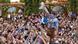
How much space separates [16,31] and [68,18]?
0.46 metres

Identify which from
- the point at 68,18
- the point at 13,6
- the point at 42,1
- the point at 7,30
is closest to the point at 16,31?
the point at 7,30

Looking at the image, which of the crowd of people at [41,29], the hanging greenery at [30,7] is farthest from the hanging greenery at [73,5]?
the hanging greenery at [30,7]

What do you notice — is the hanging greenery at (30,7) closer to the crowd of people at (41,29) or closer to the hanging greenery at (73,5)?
the crowd of people at (41,29)

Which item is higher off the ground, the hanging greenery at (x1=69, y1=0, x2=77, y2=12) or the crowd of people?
the hanging greenery at (x1=69, y1=0, x2=77, y2=12)

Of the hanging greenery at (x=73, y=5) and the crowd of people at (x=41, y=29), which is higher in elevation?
the hanging greenery at (x=73, y=5)

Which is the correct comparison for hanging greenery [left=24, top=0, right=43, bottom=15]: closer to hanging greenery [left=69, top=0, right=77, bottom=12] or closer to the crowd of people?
the crowd of people

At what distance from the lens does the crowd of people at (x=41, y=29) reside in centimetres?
170

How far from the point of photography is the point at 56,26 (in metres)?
1.74

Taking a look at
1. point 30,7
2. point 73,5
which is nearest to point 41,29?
point 30,7

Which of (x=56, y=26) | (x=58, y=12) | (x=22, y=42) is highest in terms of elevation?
→ (x=58, y=12)

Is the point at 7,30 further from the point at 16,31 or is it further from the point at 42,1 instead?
the point at 42,1

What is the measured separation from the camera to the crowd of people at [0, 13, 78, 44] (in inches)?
Result: 66.9

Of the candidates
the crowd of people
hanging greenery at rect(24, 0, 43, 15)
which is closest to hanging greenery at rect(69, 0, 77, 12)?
the crowd of people

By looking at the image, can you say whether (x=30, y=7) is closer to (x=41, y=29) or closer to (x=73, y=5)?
(x=41, y=29)
